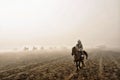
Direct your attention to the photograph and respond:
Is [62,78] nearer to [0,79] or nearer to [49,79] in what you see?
[49,79]

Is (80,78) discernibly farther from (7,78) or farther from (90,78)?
(7,78)

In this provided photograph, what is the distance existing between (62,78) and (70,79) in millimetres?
714

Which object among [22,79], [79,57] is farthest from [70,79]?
[79,57]

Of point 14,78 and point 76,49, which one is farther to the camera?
point 76,49

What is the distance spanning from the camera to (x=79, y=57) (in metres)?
22.5

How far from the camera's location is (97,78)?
634 inches

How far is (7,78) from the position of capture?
16078 millimetres

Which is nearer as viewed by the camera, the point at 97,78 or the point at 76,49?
the point at 97,78

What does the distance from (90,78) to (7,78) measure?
614 centimetres

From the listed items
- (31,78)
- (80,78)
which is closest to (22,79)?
(31,78)

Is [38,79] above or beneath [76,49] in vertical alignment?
beneath

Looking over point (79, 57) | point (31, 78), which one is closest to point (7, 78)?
point (31, 78)

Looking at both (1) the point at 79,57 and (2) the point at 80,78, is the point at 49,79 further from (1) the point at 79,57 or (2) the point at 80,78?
(1) the point at 79,57

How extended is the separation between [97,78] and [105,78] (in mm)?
598
